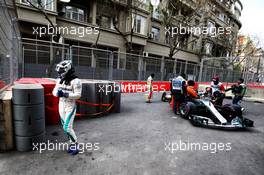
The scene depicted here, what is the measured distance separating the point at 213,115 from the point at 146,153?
3310mm

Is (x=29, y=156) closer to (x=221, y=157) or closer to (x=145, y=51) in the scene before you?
(x=221, y=157)

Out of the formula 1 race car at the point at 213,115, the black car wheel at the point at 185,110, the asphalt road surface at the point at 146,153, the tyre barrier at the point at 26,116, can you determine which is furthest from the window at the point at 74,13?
the formula 1 race car at the point at 213,115

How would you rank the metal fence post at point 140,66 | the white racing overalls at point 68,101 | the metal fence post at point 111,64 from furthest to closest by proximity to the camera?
the metal fence post at point 140,66
the metal fence post at point 111,64
the white racing overalls at point 68,101

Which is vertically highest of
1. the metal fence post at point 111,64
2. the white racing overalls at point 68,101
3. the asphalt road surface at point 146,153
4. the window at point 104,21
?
the window at point 104,21

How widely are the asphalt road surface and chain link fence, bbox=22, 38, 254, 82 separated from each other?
661cm

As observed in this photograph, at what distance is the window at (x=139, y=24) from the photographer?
18609mm

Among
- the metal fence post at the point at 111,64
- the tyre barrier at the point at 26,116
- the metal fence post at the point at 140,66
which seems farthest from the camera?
the metal fence post at the point at 140,66

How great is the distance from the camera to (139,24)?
19031 millimetres

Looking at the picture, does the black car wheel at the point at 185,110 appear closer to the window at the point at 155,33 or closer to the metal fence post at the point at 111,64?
the metal fence post at the point at 111,64

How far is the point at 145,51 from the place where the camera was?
66.8 ft

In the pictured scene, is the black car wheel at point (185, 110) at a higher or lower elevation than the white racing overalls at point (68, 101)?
→ lower

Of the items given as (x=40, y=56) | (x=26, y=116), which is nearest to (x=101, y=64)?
(x=40, y=56)

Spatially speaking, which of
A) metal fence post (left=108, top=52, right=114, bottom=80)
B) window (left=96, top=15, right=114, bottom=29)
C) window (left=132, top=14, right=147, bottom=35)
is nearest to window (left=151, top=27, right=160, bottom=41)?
window (left=132, top=14, right=147, bottom=35)

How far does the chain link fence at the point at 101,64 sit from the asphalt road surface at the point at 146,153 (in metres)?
6.61
